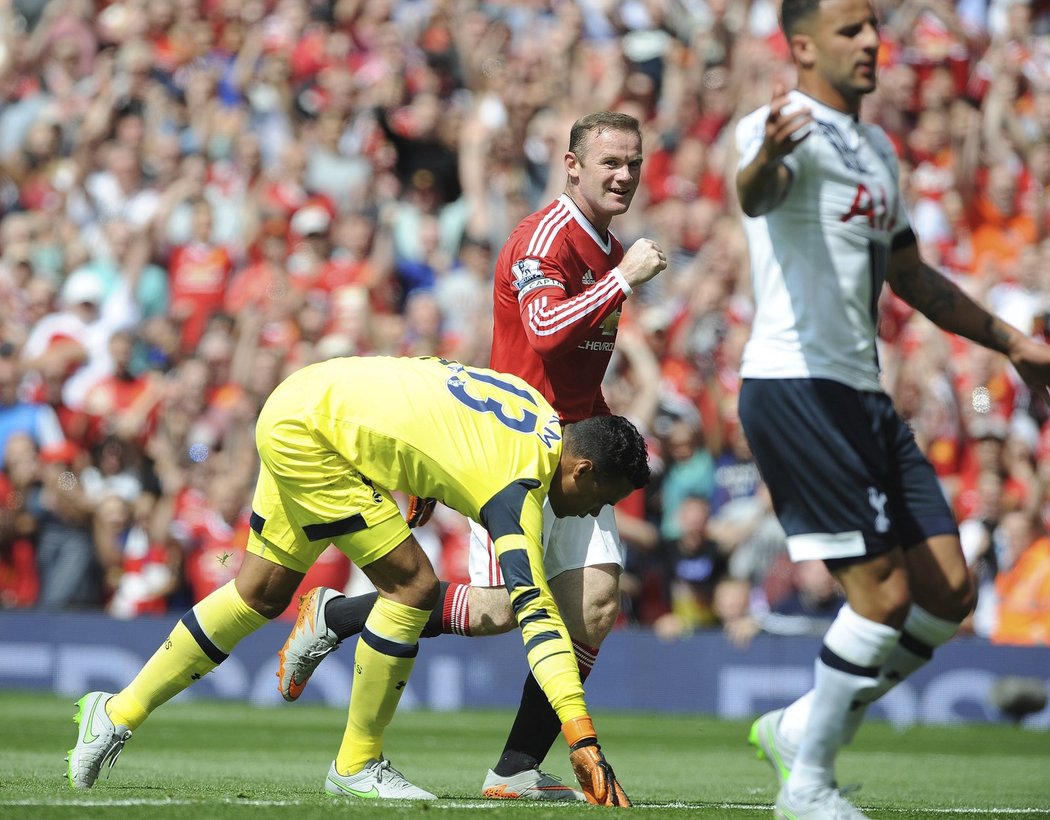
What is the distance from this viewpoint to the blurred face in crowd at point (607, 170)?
7.07 m

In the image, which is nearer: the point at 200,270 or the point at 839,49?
the point at 839,49

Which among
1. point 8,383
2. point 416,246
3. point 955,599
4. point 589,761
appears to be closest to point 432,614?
point 589,761

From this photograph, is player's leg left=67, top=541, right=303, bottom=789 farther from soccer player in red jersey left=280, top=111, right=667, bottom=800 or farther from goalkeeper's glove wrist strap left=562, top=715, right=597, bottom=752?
goalkeeper's glove wrist strap left=562, top=715, right=597, bottom=752

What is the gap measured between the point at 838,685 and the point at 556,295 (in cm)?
217

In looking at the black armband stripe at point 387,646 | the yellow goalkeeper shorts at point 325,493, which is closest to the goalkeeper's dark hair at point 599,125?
the yellow goalkeeper shorts at point 325,493

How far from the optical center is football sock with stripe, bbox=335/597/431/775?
21.3 ft

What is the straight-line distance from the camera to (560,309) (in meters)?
6.51

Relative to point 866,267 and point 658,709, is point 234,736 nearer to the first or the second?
point 658,709

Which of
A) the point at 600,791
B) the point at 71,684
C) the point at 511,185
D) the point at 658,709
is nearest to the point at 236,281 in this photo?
the point at 511,185

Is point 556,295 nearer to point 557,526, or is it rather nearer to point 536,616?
point 557,526

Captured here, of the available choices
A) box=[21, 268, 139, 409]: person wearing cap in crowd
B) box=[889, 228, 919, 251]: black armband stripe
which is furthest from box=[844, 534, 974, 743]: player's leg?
box=[21, 268, 139, 409]: person wearing cap in crowd

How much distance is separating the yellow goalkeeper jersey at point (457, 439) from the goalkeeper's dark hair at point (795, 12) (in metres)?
1.86

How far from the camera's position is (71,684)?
45.7 ft

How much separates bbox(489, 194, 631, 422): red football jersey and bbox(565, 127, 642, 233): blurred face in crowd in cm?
9
